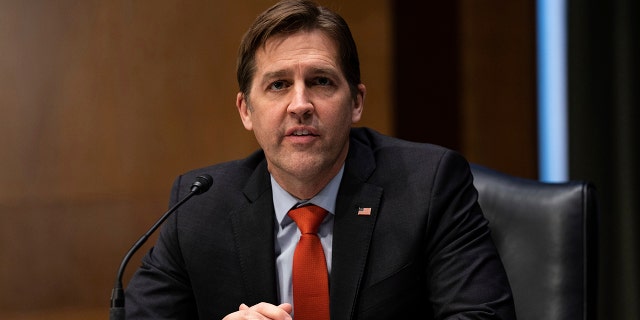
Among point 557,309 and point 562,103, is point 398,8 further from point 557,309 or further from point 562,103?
point 557,309

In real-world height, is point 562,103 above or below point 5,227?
above

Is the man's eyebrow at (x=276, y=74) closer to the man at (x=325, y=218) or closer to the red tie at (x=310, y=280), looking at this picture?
the man at (x=325, y=218)

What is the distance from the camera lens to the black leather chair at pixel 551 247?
6.15 feet

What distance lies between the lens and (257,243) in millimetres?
1978

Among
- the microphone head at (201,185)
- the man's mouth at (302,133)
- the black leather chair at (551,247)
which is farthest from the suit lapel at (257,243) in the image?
the black leather chair at (551,247)

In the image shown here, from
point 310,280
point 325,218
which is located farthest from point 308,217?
point 310,280

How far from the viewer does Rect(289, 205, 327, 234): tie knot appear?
196 cm

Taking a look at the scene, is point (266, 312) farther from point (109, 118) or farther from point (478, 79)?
point (478, 79)

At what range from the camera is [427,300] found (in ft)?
6.41

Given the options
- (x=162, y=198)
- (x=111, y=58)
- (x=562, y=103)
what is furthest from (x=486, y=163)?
(x=111, y=58)

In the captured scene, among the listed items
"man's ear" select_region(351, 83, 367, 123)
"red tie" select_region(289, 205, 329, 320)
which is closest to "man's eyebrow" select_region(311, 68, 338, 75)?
"man's ear" select_region(351, 83, 367, 123)

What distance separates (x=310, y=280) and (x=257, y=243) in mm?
169

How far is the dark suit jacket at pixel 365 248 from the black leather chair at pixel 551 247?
112 millimetres

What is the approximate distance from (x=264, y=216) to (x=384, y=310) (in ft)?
1.24
